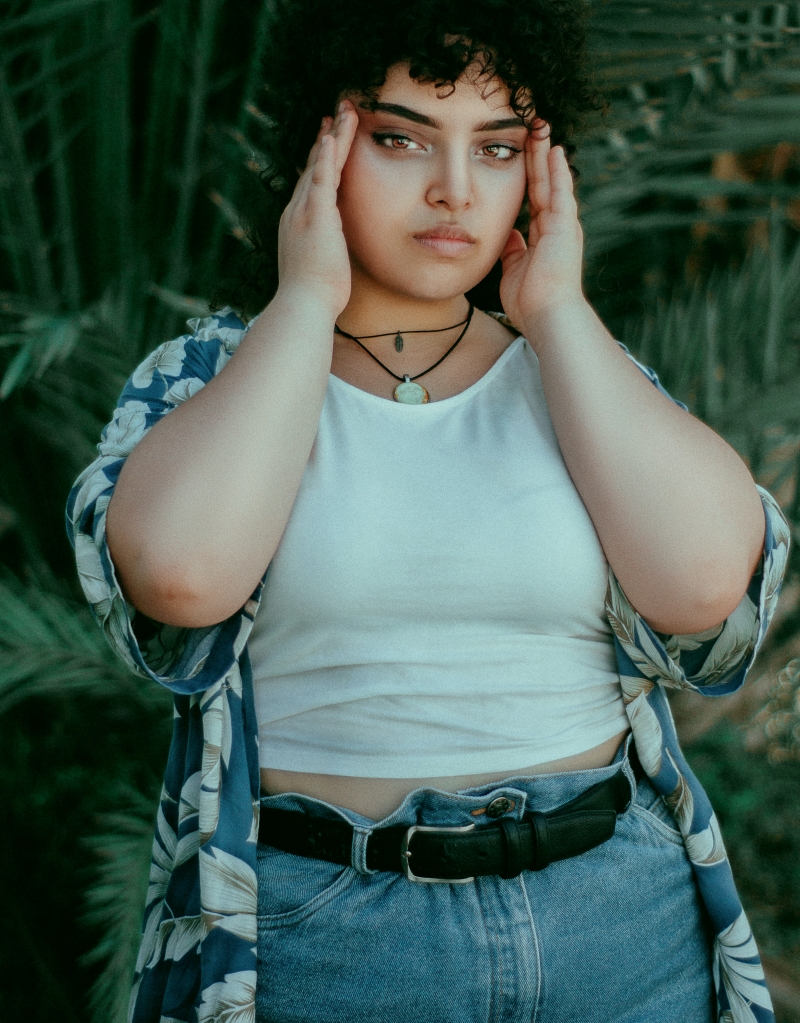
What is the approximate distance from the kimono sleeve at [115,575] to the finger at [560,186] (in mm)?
507

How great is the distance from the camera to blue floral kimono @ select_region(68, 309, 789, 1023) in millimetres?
1044

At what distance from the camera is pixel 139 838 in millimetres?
1851

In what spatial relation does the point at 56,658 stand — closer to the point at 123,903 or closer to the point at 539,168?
the point at 123,903

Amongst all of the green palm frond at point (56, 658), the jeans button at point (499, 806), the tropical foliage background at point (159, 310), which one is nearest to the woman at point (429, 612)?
the jeans button at point (499, 806)

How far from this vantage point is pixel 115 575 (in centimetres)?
102

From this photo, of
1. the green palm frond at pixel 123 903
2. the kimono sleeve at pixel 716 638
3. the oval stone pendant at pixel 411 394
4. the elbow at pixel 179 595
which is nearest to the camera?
the elbow at pixel 179 595

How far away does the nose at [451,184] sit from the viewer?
1100mm

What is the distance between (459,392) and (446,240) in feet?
0.63

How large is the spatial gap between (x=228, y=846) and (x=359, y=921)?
17 cm

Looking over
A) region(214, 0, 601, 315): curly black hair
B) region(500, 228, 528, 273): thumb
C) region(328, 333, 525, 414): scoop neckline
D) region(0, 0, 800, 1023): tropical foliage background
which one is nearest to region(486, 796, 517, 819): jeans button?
region(328, 333, 525, 414): scoop neckline

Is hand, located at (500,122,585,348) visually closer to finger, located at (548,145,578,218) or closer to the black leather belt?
finger, located at (548,145,578,218)

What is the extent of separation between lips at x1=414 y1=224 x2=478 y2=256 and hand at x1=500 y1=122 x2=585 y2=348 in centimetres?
11

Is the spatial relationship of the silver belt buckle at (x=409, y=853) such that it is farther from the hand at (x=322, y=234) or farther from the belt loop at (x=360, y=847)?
the hand at (x=322, y=234)

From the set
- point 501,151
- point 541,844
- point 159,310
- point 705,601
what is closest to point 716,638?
point 705,601
